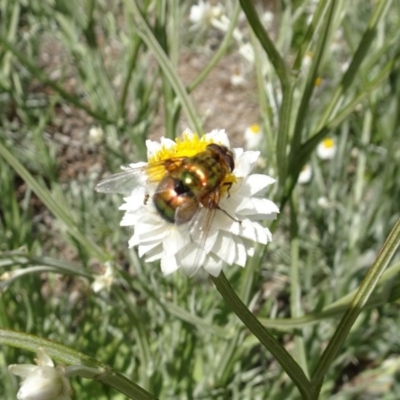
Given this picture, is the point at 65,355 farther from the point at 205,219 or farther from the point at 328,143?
the point at 328,143

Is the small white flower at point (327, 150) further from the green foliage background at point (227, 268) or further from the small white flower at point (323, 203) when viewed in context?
the small white flower at point (323, 203)

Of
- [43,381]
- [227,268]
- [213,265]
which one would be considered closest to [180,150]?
[213,265]

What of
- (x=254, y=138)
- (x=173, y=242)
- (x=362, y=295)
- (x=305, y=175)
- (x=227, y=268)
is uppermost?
(x=254, y=138)

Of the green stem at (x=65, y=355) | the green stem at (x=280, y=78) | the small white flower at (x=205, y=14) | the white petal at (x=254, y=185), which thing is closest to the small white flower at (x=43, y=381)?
the green stem at (x=65, y=355)

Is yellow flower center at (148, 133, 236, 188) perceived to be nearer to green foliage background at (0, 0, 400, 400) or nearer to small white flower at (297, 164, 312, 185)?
green foliage background at (0, 0, 400, 400)

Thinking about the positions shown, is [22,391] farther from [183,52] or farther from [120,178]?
[183,52]

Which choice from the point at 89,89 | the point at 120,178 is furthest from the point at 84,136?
the point at 120,178

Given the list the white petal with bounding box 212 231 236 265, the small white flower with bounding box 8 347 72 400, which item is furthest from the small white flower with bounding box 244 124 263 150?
the small white flower with bounding box 8 347 72 400
